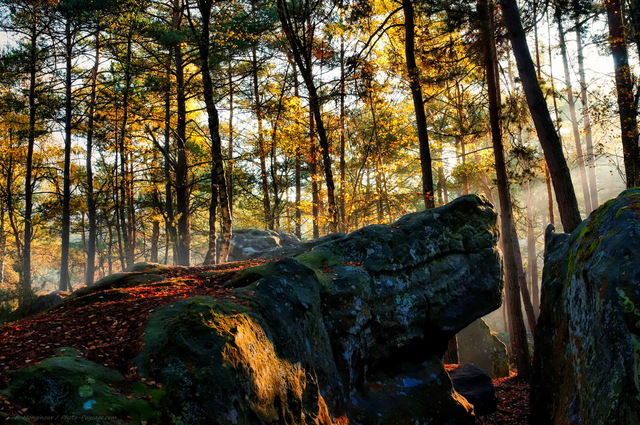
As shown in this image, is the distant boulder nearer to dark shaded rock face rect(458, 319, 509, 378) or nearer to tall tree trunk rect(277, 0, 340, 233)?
A: tall tree trunk rect(277, 0, 340, 233)

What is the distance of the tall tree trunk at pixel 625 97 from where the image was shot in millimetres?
10367

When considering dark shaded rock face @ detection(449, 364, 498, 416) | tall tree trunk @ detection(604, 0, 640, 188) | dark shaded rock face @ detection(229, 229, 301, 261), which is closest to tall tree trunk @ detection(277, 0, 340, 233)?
dark shaded rock face @ detection(229, 229, 301, 261)

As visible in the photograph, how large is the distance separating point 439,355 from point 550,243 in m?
3.39

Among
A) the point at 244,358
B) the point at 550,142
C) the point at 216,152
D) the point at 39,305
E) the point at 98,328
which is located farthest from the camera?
the point at 216,152

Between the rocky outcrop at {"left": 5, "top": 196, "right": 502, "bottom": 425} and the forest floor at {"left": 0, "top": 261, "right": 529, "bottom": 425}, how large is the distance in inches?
9.4

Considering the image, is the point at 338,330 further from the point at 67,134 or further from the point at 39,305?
the point at 67,134

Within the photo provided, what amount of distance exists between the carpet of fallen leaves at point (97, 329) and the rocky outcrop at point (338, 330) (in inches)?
9.4

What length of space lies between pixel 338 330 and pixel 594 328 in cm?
325

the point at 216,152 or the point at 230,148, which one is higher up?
the point at 230,148

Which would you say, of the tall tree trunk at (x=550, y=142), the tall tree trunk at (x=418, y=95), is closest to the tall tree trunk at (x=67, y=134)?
the tall tree trunk at (x=418, y=95)

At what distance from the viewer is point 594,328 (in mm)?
4574

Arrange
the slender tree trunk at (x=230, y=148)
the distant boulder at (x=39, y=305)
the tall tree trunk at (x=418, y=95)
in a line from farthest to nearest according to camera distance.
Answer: the slender tree trunk at (x=230, y=148), the tall tree trunk at (x=418, y=95), the distant boulder at (x=39, y=305)

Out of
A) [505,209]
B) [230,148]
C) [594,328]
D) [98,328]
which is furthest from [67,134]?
[594,328]

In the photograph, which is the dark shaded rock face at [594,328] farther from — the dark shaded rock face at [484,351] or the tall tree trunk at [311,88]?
the dark shaded rock face at [484,351]
